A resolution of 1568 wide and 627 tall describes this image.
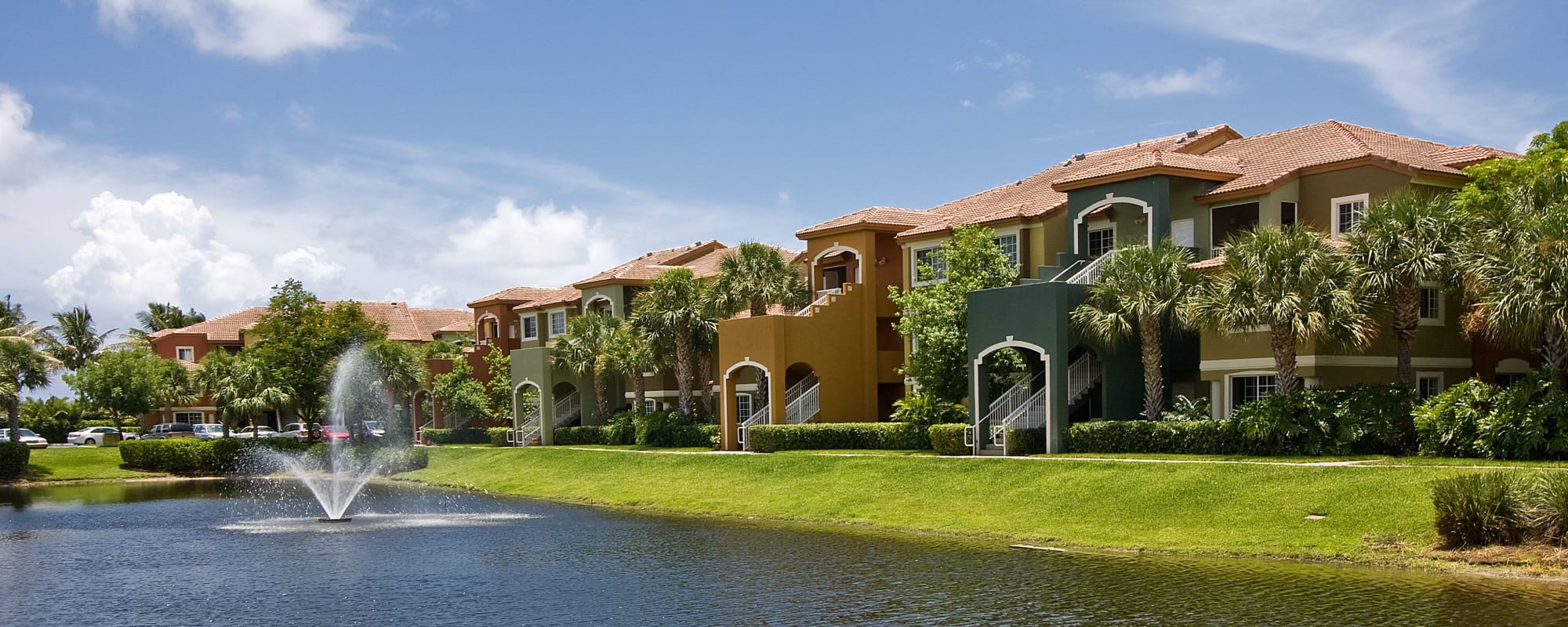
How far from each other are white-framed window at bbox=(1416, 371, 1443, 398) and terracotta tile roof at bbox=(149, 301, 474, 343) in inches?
2267

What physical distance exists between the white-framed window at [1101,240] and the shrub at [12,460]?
42.0 meters

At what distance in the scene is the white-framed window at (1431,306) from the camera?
34.5 m

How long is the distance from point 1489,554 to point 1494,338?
13.4 m

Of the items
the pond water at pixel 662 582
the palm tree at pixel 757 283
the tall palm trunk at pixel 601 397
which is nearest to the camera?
the pond water at pixel 662 582

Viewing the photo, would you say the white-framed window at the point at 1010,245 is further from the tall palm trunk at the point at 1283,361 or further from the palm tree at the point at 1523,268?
the palm tree at the point at 1523,268

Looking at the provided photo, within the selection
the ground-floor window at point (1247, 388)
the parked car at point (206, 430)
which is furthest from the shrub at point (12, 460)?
the ground-floor window at point (1247, 388)

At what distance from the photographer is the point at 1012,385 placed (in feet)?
127

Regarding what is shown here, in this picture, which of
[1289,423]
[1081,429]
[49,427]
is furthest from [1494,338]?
[49,427]

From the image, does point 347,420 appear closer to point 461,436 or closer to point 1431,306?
point 461,436

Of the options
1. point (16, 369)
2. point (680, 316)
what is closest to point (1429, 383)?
point (680, 316)

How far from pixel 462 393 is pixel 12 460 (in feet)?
60.4

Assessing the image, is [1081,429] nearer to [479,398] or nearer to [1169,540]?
[1169,540]

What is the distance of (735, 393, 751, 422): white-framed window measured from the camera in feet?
169

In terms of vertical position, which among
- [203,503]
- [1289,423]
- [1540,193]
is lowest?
[203,503]
